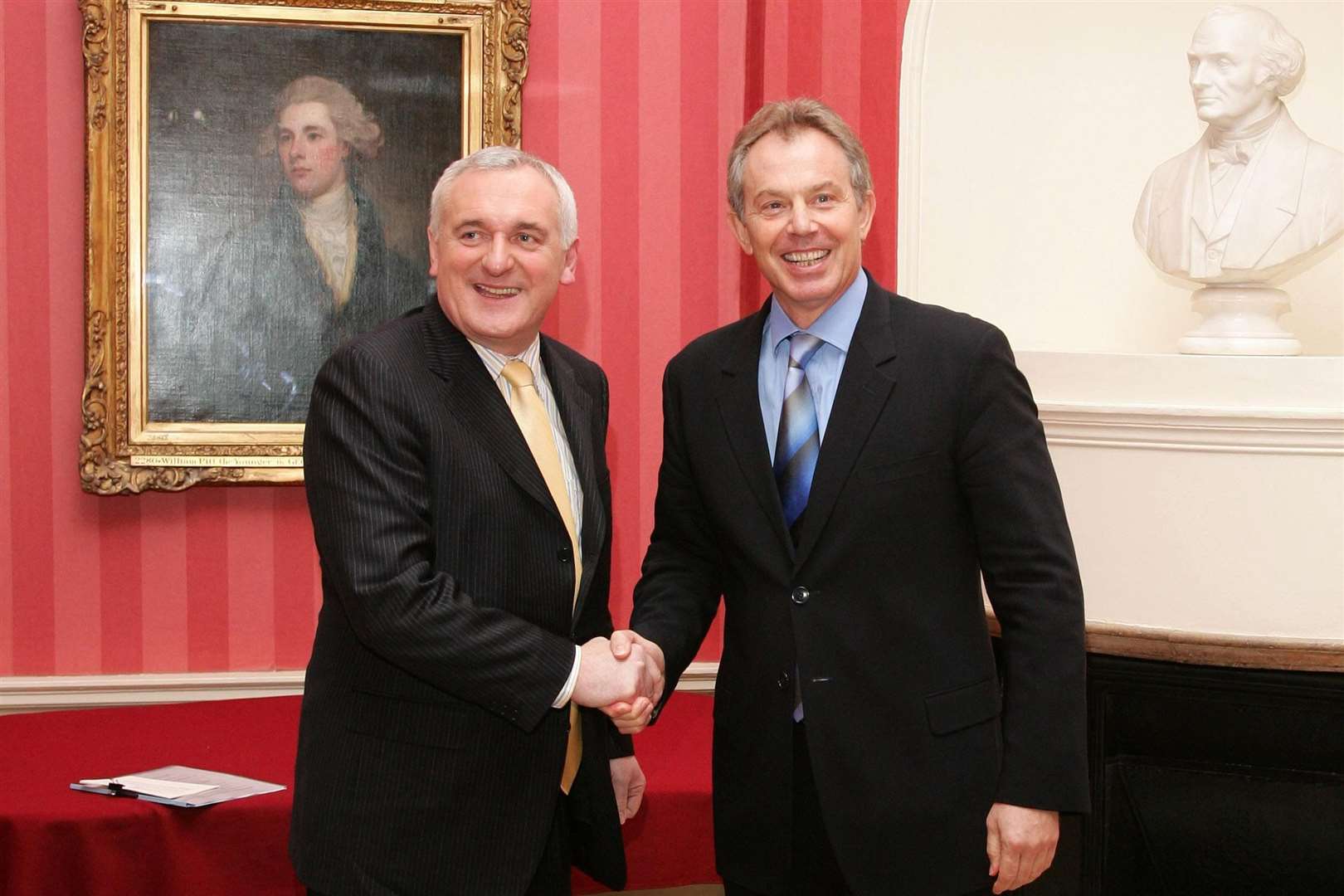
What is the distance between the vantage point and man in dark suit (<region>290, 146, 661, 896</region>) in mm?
1843

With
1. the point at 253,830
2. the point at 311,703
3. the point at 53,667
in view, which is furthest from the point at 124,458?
the point at 311,703

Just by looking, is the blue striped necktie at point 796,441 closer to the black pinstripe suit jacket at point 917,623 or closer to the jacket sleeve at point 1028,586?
the black pinstripe suit jacket at point 917,623

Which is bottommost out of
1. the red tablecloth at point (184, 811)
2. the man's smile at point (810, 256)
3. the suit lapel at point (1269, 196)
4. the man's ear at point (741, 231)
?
the red tablecloth at point (184, 811)

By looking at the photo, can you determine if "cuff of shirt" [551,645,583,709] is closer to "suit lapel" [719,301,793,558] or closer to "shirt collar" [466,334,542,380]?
"suit lapel" [719,301,793,558]

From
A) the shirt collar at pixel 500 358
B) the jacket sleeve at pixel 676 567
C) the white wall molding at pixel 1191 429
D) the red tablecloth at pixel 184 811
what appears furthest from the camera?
the red tablecloth at pixel 184 811

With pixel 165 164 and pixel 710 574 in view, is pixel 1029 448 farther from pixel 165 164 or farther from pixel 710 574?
pixel 165 164

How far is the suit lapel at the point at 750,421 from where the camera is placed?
1932mm

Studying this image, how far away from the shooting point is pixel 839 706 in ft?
6.14

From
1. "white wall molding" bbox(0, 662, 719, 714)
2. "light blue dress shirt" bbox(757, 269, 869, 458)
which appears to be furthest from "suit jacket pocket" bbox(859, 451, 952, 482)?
"white wall molding" bbox(0, 662, 719, 714)

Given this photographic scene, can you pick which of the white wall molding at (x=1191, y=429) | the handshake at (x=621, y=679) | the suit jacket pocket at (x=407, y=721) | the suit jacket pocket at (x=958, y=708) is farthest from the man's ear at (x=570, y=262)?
the white wall molding at (x=1191, y=429)

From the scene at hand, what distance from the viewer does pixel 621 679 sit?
1.95m

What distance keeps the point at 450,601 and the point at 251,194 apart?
90.4 inches

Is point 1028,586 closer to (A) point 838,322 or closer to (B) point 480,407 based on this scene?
(A) point 838,322

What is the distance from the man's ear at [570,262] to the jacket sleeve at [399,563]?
37 cm
